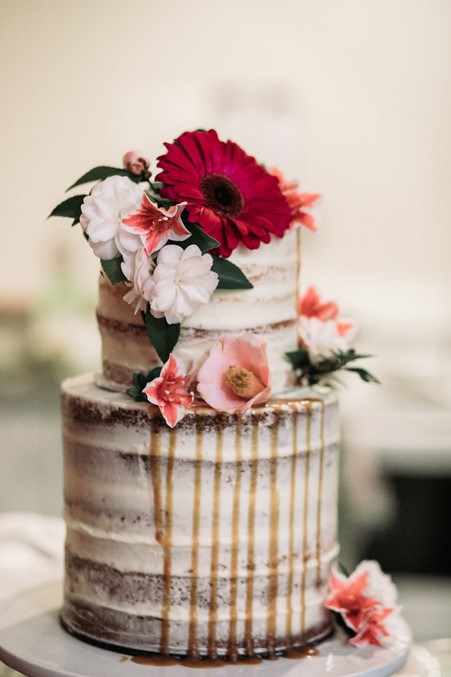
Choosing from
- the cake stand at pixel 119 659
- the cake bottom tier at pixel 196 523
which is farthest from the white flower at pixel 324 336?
the cake stand at pixel 119 659

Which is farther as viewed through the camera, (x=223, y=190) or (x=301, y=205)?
(x=301, y=205)

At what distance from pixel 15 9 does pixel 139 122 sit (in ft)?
2.67

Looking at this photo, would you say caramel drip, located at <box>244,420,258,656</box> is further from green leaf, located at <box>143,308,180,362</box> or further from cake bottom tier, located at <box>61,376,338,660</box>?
green leaf, located at <box>143,308,180,362</box>

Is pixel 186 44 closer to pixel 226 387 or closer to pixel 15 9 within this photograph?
pixel 15 9

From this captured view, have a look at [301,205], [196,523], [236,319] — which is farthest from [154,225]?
[196,523]

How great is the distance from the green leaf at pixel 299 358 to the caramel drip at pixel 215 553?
198mm

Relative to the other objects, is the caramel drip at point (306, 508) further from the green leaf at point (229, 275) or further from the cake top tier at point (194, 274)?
the green leaf at point (229, 275)

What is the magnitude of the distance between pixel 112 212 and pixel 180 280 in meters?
0.13

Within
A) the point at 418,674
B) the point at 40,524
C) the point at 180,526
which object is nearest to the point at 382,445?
the point at 40,524

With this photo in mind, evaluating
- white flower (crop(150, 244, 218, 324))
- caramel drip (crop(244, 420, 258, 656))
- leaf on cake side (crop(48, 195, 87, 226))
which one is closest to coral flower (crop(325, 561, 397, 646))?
caramel drip (crop(244, 420, 258, 656))

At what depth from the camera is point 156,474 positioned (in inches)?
52.6

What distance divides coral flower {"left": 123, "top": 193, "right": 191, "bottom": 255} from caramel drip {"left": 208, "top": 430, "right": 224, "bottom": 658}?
0.90ft

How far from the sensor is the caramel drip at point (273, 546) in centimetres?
136

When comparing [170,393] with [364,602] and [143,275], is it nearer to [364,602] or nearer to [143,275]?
[143,275]
